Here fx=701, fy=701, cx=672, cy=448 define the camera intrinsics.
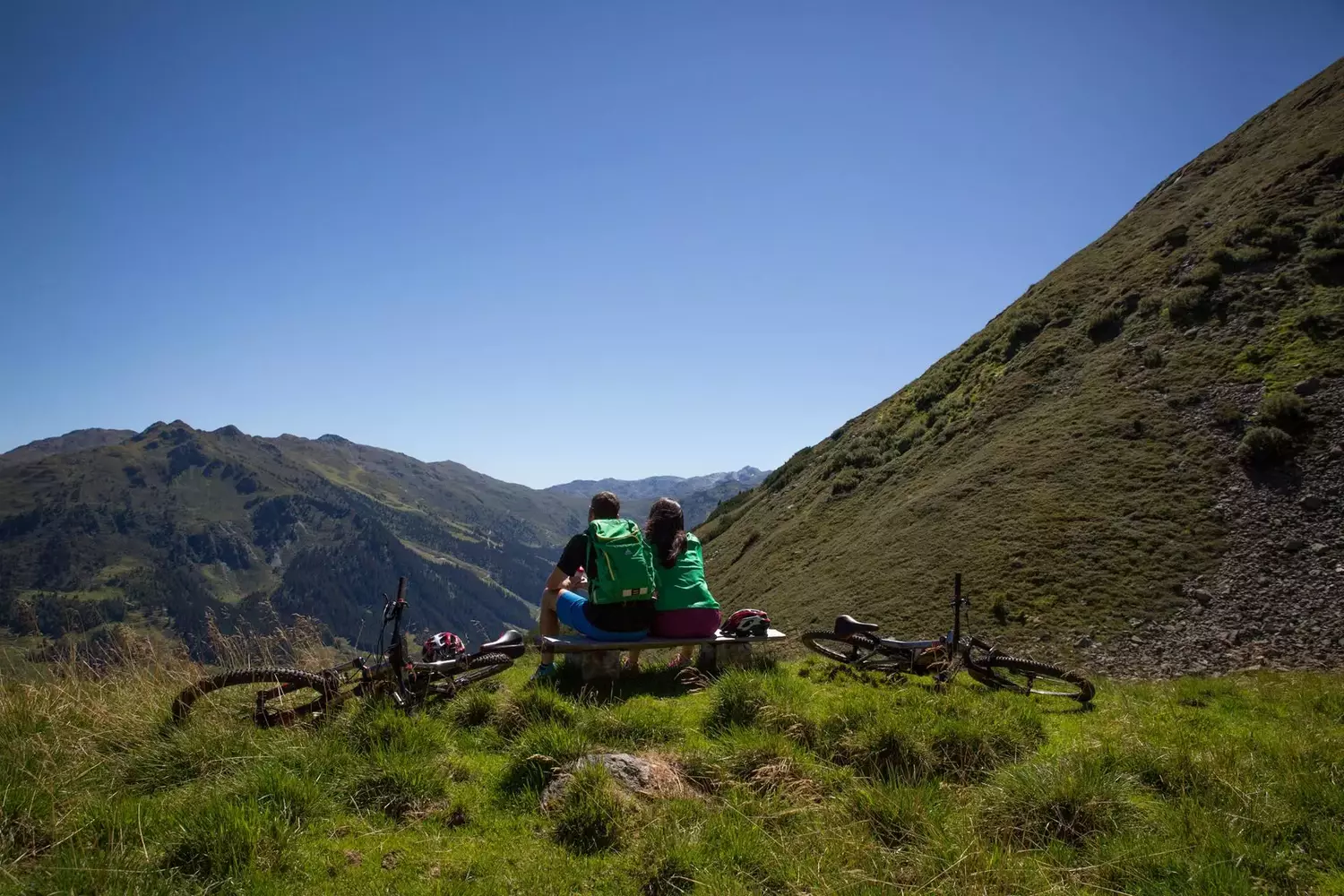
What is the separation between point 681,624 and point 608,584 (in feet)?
4.02

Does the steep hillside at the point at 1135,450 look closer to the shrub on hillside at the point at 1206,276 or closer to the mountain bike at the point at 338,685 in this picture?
the shrub on hillside at the point at 1206,276

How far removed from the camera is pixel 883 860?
4086 mm

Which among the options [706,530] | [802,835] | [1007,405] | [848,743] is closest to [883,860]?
[802,835]

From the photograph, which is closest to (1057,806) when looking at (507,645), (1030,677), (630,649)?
(630,649)

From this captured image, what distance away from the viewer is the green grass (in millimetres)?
4004

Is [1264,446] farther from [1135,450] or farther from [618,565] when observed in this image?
[618,565]

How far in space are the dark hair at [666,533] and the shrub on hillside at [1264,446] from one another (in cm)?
2229

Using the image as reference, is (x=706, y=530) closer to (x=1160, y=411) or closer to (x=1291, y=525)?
(x=1160, y=411)

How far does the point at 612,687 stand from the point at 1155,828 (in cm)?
529

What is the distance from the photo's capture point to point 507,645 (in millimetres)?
8695

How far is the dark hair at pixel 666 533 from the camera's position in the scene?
903cm

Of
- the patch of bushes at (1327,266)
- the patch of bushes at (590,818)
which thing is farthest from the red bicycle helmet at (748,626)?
the patch of bushes at (1327,266)

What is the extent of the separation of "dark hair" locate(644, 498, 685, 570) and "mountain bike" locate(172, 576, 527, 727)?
110 inches

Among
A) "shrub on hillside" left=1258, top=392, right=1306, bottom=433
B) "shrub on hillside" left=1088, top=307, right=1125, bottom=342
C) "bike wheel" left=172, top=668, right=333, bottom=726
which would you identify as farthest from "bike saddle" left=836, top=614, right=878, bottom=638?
"shrub on hillside" left=1088, top=307, right=1125, bottom=342
